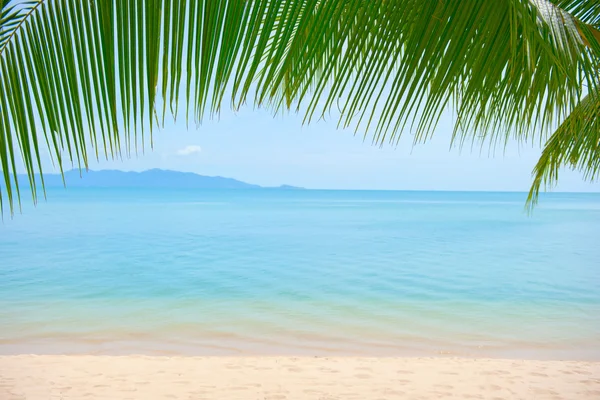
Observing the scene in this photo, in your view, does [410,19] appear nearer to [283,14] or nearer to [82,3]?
[283,14]

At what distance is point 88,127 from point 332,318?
760 cm

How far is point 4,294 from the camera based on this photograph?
9.72 m

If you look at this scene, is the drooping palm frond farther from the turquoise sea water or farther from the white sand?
the turquoise sea water

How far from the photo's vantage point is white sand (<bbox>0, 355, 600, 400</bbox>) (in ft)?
13.4

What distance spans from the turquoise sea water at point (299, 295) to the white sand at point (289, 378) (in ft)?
2.83

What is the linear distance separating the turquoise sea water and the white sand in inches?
34.0

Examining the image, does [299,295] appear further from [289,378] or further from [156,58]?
[156,58]

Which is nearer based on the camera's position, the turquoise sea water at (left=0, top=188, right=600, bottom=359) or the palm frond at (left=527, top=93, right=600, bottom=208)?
the palm frond at (left=527, top=93, right=600, bottom=208)

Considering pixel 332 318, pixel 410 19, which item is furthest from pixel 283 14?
pixel 332 318

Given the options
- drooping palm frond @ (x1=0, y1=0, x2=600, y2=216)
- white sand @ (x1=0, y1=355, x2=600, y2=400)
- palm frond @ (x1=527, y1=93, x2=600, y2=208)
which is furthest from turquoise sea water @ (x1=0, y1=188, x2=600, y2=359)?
drooping palm frond @ (x1=0, y1=0, x2=600, y2=216)

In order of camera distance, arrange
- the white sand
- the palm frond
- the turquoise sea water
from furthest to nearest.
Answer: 1. the turquoise sea water
2. the white sand
3. the palm frond

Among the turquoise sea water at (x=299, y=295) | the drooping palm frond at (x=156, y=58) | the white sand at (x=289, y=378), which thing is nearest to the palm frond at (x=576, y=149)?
the drooping palm frond at (x=156, y=58)

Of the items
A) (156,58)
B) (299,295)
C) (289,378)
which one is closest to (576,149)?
(156,58)

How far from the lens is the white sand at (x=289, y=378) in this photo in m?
4.08
